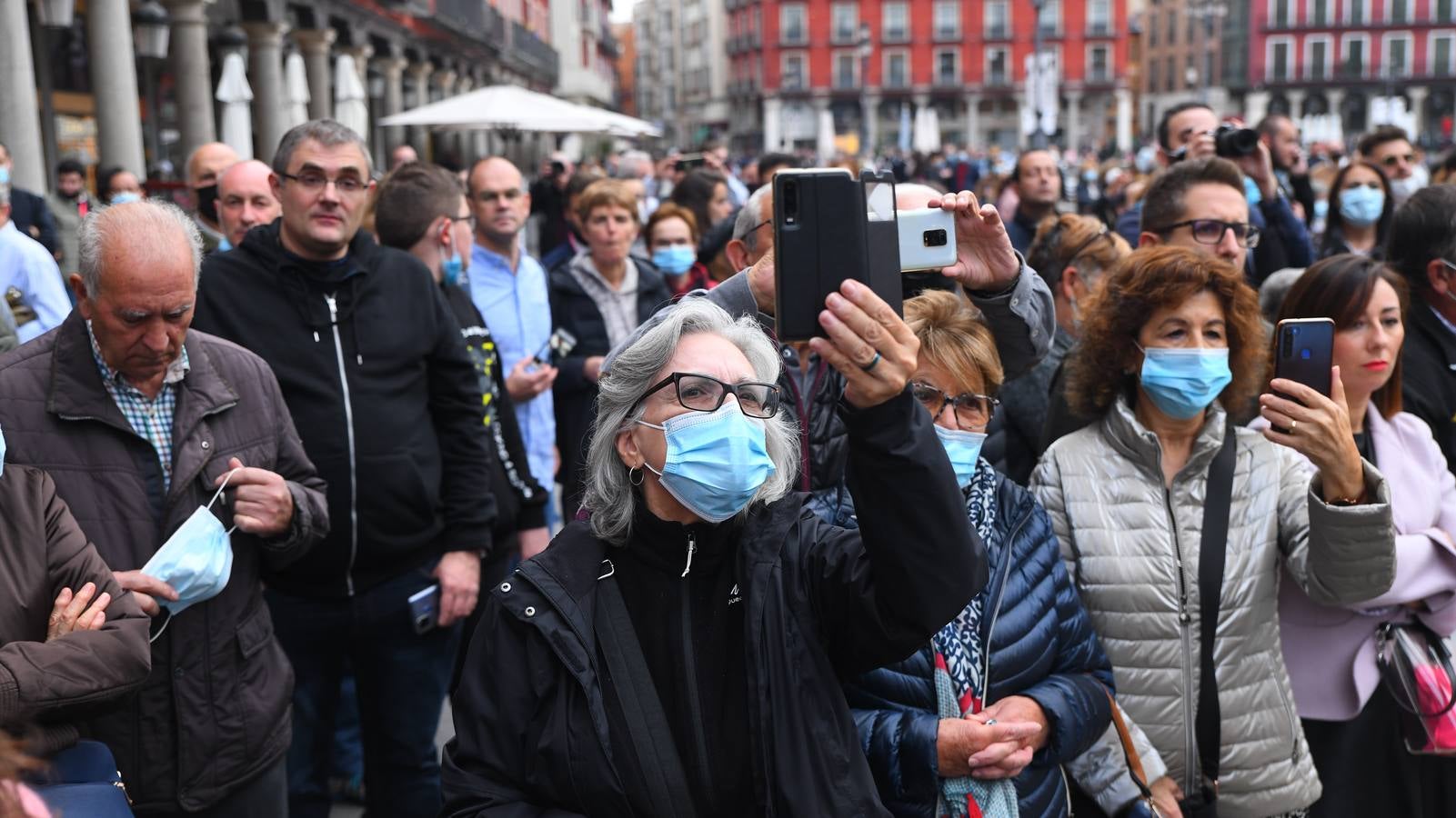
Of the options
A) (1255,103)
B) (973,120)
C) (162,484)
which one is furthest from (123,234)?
(1255,103)

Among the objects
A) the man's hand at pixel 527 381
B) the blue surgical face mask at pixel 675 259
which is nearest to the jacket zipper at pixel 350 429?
the man's hand at pixel 527 381

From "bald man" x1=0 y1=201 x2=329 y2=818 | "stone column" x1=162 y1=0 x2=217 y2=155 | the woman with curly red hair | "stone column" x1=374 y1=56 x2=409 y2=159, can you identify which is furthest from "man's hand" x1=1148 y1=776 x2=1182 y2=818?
"stone column" x1=374 y1=56 x2=409 y2=159

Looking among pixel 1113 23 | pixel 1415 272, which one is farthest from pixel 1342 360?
pixel 1113 23

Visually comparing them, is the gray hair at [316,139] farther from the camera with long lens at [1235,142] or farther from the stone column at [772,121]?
the stone column at [772,121]

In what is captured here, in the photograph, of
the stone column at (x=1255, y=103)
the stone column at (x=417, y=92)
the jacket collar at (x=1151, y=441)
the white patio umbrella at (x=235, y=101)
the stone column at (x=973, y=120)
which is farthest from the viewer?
the stone column at (x=973, y=120)

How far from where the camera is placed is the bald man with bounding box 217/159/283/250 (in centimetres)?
505

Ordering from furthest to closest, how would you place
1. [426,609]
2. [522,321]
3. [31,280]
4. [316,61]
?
[316,61] < [522,321] < [31,280] < [426,609]

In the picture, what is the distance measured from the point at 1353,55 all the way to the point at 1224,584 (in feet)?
300

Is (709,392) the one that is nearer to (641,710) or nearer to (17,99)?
(641,710)

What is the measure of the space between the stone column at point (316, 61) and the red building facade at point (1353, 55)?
74.2m

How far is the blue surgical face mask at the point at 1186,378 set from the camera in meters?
3.40

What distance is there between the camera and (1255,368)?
11.7 ft

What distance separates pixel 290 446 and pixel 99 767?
106cm

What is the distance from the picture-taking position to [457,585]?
164 inches
